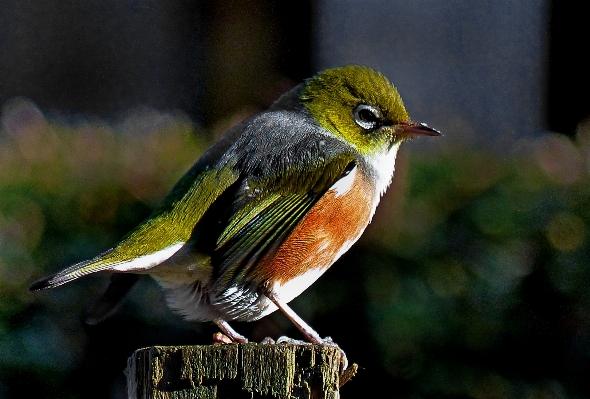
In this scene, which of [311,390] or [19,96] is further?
[19,96]

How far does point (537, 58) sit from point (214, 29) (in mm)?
3252

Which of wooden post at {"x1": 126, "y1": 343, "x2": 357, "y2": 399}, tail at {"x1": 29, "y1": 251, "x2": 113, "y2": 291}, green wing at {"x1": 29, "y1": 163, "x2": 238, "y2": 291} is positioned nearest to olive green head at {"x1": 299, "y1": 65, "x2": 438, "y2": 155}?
green wing at {"x1": 29, "y1": 163, "x2": 238, "y2": 291}

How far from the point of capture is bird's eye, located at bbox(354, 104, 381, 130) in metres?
3.64

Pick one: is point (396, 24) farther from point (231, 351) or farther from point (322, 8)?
point (231, 351)

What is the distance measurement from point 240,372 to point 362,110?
5.69 feet

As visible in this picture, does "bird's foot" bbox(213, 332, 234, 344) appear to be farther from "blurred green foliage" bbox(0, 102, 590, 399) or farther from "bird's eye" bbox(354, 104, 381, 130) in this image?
"bird's eye" bbox(354, 104, 381, 130)

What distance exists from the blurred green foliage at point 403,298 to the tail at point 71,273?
1.30 metres

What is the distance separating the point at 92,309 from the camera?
338cm

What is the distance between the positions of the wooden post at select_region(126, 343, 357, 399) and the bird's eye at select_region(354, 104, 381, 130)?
1577mm

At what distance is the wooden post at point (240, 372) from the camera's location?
2221 mm

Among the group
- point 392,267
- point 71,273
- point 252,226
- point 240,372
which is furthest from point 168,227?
point 392,267

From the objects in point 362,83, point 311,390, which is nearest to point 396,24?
point 362,83

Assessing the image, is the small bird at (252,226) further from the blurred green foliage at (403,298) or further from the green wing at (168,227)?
the blurred green foliage at (403,298)

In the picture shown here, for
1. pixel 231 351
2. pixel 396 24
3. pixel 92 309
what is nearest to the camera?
pixel 231 351
